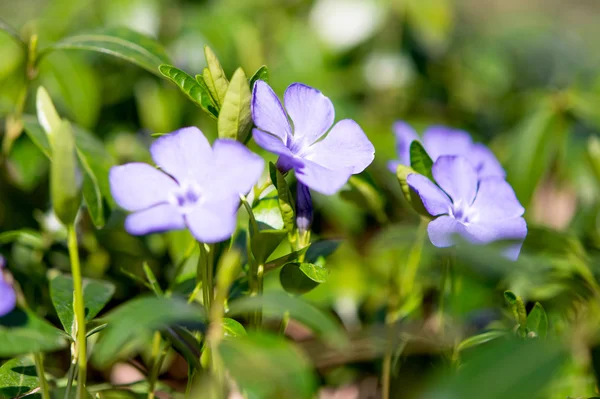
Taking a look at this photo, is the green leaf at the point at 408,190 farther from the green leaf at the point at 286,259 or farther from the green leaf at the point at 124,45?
the green leaf at the point at 124,45

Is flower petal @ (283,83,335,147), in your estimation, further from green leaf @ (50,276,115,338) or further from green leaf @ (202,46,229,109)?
green leaf @ (50,276,115,338)

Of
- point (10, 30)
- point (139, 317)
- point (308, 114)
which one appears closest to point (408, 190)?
point (308, 114)

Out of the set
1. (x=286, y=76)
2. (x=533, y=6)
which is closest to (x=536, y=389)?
(x=286, y=76)

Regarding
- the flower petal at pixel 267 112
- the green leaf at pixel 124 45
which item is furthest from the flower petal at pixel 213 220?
the green leaf at pixel 124 45

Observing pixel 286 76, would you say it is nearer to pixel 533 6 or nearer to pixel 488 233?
pixel 488 233

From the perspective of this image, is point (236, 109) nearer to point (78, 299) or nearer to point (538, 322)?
point (78, 299)

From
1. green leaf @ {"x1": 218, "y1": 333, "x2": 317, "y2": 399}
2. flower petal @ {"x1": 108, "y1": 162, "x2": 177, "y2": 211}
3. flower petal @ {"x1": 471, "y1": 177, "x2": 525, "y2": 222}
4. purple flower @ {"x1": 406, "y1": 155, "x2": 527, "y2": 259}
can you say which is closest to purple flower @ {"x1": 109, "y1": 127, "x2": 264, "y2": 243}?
flower petal @ {"x1": 108, "y1": 162, "x2": 177, "y2": 211}

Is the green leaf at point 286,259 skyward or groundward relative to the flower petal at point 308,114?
groundward
